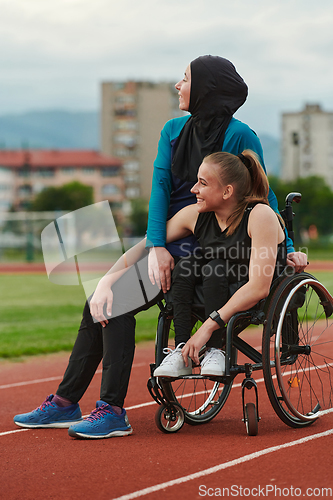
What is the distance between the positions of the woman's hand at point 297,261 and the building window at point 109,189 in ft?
294

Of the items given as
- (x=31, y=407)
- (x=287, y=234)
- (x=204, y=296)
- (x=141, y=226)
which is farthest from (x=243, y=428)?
(x=141, y=226)

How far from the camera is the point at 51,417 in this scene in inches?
135

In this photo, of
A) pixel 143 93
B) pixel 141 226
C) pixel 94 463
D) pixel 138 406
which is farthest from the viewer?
pixel 143 93

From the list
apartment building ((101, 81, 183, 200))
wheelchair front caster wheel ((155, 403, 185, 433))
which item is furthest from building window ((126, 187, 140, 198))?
wheelchair front caster wheel ((155, 403, 185, 433))

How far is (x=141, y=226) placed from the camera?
64625 millimetres

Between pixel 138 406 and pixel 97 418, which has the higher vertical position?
pixel 97 418

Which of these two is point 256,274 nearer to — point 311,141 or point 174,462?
point 174,462

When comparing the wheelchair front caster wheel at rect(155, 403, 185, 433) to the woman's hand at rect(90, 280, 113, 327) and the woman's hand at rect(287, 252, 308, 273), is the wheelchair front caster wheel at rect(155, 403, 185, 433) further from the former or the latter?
the woman's hand at rect(287, 252, 308, 273)

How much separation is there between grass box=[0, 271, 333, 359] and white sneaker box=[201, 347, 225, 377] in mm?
4229

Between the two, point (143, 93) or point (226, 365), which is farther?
point (143, 93)

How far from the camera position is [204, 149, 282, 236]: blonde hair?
3029 millimetres

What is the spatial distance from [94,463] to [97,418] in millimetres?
421

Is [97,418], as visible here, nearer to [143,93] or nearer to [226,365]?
[226,365]

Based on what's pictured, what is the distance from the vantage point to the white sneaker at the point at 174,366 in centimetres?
289
